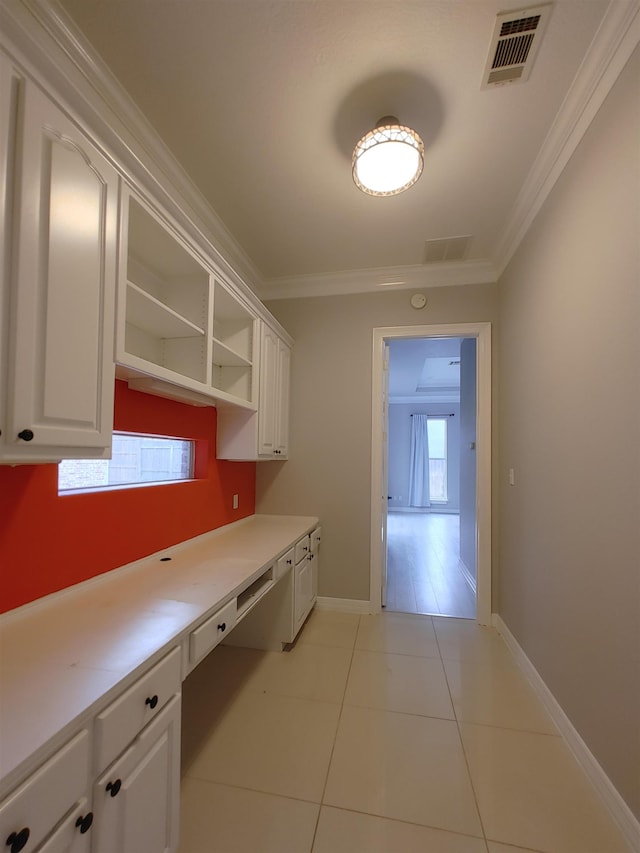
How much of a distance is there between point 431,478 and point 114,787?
8840 millimetres

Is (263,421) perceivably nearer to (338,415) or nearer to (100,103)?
(338,415)

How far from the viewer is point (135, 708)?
960mm

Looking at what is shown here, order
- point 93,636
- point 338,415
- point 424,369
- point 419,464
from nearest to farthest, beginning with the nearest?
point 93,636 → point 338,415 → point 424,369 → point 419,464

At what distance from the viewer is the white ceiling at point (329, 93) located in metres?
1.30

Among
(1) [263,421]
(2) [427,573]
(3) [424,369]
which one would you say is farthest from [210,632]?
(3) [424,369]

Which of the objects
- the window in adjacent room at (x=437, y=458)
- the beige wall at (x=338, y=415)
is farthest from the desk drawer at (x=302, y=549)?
the window in adjacent room at (x=437, y=458)

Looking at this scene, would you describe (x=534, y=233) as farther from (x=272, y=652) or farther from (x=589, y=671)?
(x=272, y=652)

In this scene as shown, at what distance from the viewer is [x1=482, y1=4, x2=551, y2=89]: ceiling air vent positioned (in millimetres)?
1283

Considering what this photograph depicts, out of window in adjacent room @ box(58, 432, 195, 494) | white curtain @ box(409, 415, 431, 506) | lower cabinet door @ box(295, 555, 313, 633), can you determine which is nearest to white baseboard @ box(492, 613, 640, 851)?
lower cabinet door @ box(295, 555, 313, 633)

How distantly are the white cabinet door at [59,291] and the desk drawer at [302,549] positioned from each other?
1594mm

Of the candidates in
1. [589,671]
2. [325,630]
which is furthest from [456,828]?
[325,630]

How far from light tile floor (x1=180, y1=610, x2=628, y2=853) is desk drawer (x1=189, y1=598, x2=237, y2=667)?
614mm

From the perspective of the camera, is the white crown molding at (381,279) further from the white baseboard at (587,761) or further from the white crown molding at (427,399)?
the white crown molding at (427,399)

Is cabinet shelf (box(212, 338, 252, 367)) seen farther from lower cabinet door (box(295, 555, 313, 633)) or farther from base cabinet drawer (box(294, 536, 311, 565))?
lower cabinet door (box(295, 555, 313, 633))
